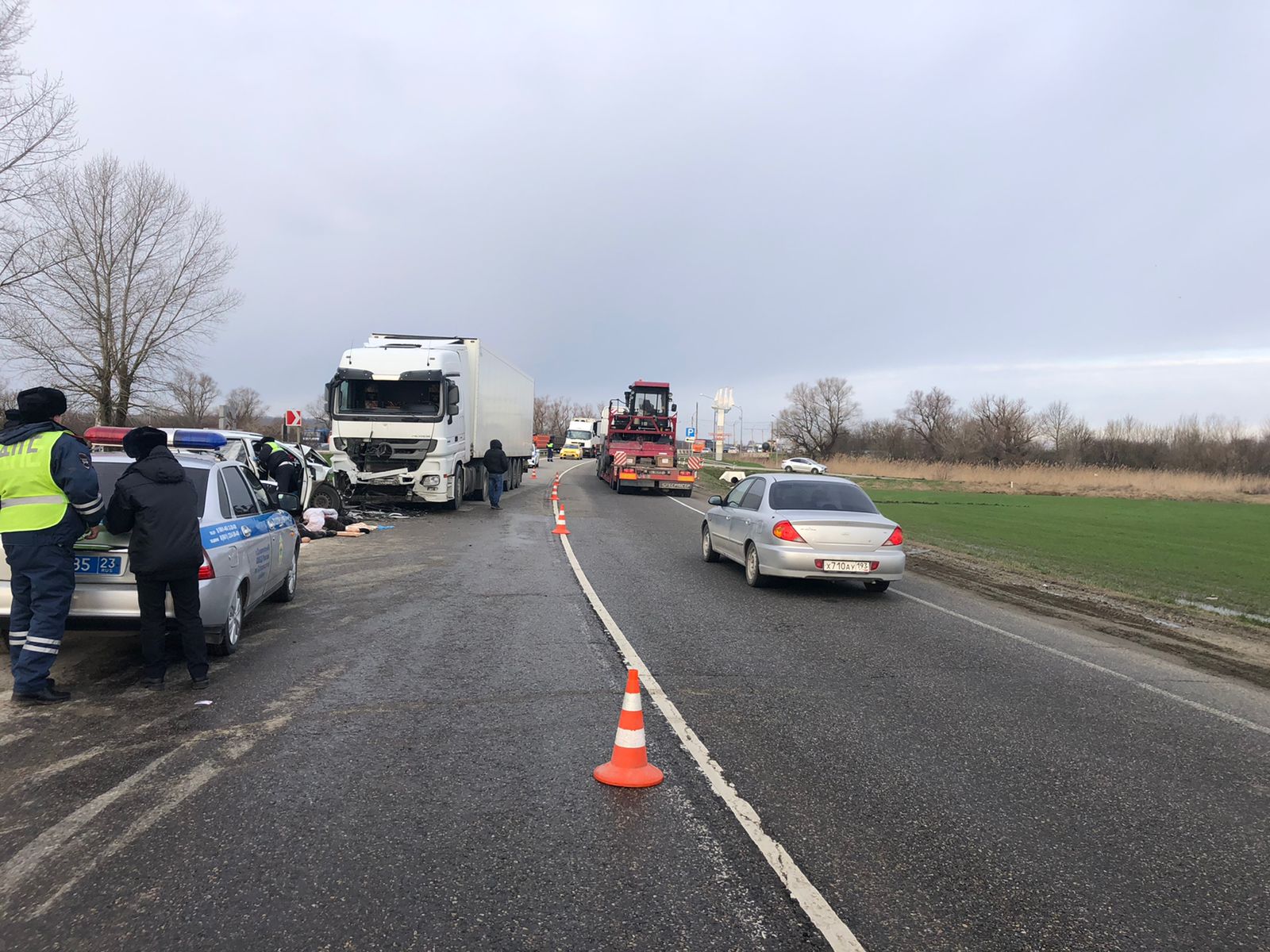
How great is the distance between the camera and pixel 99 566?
585cm

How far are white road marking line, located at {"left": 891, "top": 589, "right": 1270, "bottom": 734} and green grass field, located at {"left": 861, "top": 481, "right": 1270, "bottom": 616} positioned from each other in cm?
480

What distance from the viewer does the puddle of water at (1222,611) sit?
11.0 meters

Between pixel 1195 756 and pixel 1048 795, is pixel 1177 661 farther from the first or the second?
pixel 1048 795

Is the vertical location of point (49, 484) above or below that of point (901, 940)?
above

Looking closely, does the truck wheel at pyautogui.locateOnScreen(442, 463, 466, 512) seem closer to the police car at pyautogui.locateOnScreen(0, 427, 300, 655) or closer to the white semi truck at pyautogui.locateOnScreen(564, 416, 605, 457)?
the police car at pyautogui.locateOnScreen(0, 427, 300, 655)

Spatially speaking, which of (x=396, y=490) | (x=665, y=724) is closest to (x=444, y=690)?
(x=665, y=724)

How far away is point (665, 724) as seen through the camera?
5.17 meters

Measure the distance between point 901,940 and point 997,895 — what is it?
1.96ft

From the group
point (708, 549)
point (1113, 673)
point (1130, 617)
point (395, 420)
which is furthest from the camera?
point (395, 420)

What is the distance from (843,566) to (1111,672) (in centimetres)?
325

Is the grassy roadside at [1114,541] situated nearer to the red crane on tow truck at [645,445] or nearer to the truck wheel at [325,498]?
the red crane on tow truck at [645,445]

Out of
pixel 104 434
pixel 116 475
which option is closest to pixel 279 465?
pixel 104 434

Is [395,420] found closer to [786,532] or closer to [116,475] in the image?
[786,532]

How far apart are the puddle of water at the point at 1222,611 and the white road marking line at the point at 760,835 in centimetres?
908
